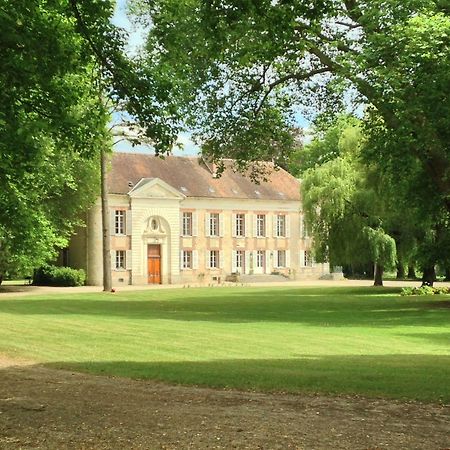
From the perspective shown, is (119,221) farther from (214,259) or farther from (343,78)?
(343,78)

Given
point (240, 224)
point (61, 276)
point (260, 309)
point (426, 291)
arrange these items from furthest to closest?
point (240, 224)
point (61, 276)
point (426, 291)
point (260, 309)

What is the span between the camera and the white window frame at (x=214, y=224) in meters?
61.4

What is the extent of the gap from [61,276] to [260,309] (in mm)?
25783

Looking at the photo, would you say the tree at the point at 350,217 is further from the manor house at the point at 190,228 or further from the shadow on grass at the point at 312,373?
the shadow on grass at the point at 312,373

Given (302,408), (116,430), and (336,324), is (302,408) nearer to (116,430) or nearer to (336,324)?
(116,430)

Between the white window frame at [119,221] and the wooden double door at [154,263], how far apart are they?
8.77 feet

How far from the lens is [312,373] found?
464 inches

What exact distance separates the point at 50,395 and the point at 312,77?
1762cm

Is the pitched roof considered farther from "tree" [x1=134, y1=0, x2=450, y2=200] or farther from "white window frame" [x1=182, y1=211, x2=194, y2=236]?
"tree" [x1=134, y1=0, x2=450, y2=200]

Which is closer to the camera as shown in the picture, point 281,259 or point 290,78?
point 290,78

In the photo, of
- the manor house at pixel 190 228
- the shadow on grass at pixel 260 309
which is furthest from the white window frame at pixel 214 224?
the shadow on grass at pixel 260 309

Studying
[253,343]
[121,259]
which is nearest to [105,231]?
[121,259]

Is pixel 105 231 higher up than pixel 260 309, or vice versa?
pixel 105 231

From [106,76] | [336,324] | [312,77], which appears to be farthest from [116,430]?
[312,77]
